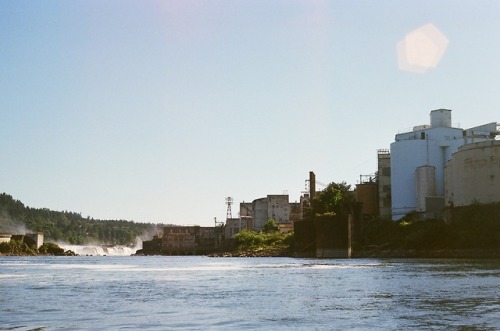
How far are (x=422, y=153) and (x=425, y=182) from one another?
8413mm

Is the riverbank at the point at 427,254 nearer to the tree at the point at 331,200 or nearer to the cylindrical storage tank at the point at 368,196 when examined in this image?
the tree at the point at 331,200

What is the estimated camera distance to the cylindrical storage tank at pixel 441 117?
125m

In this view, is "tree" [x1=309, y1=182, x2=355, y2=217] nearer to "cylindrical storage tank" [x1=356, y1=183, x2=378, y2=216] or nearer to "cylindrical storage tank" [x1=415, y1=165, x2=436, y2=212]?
"cylindrical storage tank" [x1=356, y1=183, x2=378, y2=216]

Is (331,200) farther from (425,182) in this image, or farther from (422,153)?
(425,182)

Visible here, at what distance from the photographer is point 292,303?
34.0 meters

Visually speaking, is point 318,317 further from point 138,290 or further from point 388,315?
point 138,290

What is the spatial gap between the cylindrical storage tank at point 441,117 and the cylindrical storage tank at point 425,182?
13.0 m

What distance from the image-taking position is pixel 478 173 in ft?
330

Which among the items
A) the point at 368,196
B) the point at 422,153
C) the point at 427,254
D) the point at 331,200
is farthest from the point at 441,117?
the point at 427,254

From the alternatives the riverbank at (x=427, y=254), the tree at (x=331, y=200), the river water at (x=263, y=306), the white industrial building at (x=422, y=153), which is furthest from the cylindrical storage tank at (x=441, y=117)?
the river water at (x=263, y=306)

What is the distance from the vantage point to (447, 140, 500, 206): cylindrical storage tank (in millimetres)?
99250

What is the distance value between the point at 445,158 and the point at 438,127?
591 centimetres

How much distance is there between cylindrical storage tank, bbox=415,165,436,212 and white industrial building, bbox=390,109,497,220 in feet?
7.26

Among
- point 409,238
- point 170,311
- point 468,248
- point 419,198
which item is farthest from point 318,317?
point 419,198
